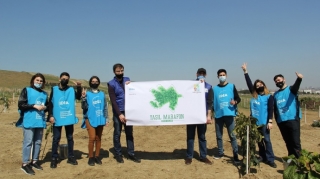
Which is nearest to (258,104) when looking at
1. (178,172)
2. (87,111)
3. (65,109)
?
(178,172)

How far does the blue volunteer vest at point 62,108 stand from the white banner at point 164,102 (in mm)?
1241

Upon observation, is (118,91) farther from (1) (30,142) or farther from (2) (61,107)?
(1) (30,142)

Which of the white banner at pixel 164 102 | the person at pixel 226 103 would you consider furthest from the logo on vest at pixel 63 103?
the person at pixel 226 103

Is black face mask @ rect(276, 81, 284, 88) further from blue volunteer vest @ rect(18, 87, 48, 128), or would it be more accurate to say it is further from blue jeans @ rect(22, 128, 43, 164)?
blue jeans @ rect(22, 128, 43, 164)

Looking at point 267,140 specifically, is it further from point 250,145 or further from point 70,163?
point 70,163

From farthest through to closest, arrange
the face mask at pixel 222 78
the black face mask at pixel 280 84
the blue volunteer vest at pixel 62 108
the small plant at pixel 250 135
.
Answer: the face mask at pixel 222 78
the blue volunteer vest at pixel 62 108
the black face mask at pixel 280 84
the small plant at pixel 250 135

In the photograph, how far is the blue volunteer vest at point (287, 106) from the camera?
5430mm

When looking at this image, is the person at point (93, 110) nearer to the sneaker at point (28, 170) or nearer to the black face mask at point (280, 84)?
the sneaker at point (28, 170)

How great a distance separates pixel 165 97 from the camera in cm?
610

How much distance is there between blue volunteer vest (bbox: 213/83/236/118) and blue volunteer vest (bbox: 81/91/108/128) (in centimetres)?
263

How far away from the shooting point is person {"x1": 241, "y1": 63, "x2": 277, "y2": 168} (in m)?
5.73

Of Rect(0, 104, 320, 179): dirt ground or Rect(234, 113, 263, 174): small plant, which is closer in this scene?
Rect(234, 113, 263, 174): small plant

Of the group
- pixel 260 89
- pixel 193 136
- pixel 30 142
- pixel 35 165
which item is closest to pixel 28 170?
pixel 35 165

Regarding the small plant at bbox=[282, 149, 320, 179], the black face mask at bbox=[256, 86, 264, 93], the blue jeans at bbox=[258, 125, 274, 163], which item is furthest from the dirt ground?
the black face mask at bbox=[256, 86, 264, 93]
